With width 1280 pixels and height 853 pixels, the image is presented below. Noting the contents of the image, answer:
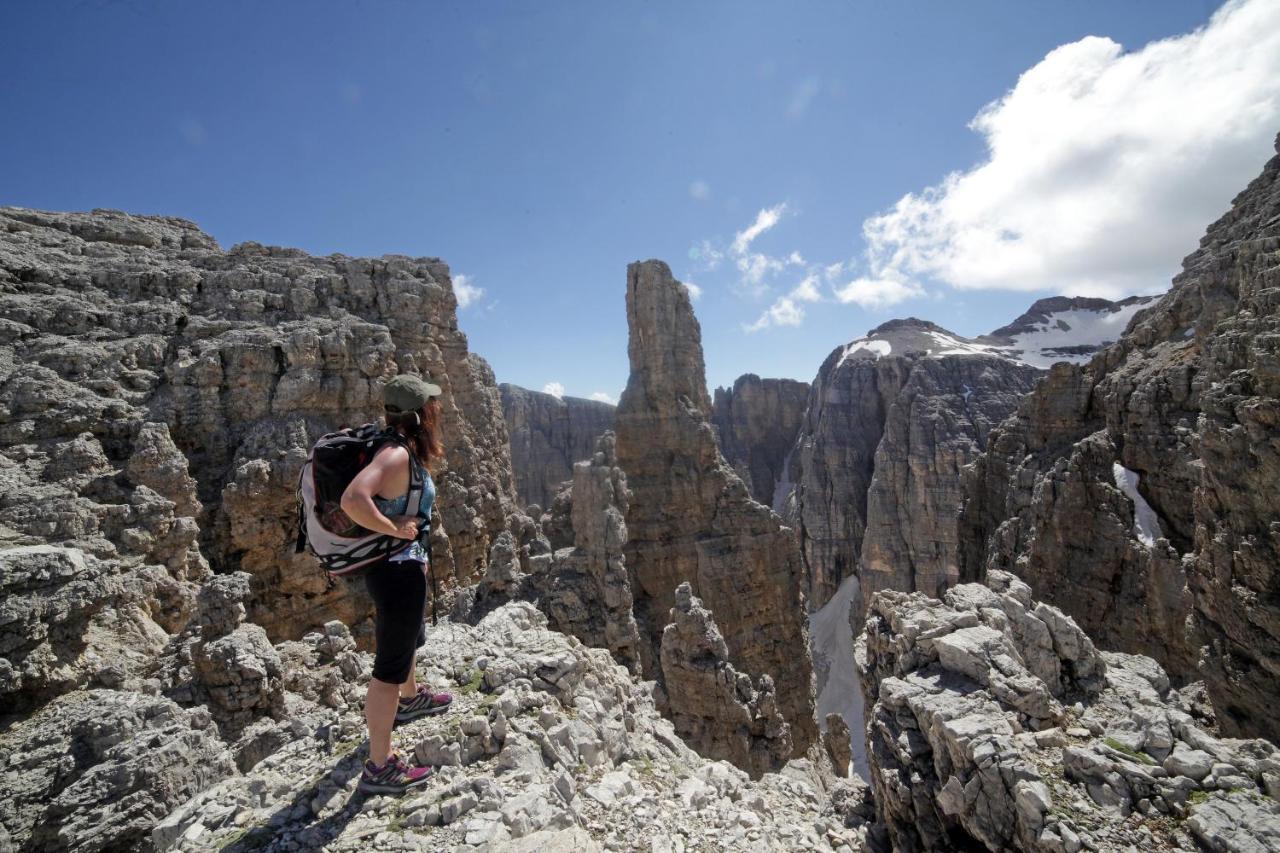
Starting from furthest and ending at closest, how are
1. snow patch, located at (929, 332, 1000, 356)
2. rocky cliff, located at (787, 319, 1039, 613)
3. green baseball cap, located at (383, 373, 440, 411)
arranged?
snow patch, located at (929, 332, 1000, 356) → rocky cliff, located at (787, 319, 1039, 613) → green baseball cap, located at (383, 373, 440, 411)

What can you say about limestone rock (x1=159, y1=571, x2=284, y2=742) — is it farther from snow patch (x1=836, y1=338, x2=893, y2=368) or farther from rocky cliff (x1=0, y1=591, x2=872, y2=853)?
snow patch (x1=836, y1=338, x2=893, y2=368)

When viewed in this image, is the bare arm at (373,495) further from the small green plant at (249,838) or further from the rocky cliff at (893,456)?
the rocky cliff at (893,456)

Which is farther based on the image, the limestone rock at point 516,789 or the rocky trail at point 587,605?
the rocky trail at point 587,605

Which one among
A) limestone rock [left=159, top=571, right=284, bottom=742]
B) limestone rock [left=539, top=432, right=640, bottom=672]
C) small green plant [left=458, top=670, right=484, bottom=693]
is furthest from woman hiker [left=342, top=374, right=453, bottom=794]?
limestone rock [left=539, top=432, right=640, bottom=672]

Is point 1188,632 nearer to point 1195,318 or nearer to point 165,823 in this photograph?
point 1195,318

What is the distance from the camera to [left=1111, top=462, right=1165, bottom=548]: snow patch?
21.4 metres

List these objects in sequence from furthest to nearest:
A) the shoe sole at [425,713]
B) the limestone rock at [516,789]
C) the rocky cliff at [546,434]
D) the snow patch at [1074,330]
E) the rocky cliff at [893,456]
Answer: the snow patch at [1074,330]
the rocky cliff at [546,434]
the rocky cliff at [893,456]
the shoe sole at [425,713]
the limestone rock at [516,789]

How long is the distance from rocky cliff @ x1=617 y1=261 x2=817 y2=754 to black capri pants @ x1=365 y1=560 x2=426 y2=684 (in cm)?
2430

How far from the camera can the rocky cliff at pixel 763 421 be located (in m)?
76.2

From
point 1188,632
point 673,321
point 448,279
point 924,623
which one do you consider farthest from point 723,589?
point 924,623

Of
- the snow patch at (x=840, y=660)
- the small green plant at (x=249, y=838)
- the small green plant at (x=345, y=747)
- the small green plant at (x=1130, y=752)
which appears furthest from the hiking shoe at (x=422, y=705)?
the snow patch at (x=840, y=660)

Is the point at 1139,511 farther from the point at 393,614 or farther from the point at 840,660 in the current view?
the point at 840,660

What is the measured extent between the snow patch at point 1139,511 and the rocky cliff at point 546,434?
184ft

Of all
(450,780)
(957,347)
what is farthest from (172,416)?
(957,347)
